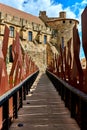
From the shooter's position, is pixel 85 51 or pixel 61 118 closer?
pixel 85 51

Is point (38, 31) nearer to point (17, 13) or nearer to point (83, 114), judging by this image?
point (17, 13)

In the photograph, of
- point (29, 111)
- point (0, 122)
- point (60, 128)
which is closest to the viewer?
point (0, 122)

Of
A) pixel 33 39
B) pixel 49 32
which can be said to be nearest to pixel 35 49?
pixel 33 39

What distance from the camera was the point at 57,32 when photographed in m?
66.9

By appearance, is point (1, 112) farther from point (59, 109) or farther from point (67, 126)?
point (59, 109)

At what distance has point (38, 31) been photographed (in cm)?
5828

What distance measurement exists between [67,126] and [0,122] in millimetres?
1270

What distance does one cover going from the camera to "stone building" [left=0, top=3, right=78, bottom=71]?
4991 centimetres

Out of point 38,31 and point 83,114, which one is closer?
point 83,114

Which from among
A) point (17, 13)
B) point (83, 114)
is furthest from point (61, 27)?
point (83, 114)

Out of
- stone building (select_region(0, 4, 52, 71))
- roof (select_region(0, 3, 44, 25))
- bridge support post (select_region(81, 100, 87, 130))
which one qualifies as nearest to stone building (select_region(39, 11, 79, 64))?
roof (select_region(0, 3, 44, 25))

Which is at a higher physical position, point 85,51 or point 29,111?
point 85,51

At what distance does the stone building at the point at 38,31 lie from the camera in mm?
49909

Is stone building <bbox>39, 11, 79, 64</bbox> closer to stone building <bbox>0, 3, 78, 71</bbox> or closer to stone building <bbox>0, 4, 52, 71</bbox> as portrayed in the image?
stone building <bbox>0, 3, 78, 71</bbox>
